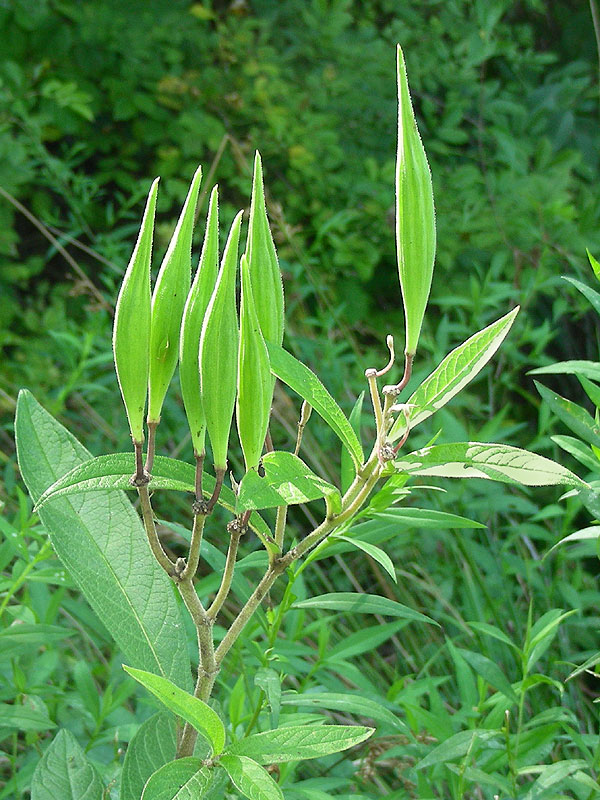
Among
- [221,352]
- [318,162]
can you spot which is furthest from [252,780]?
[318,162]

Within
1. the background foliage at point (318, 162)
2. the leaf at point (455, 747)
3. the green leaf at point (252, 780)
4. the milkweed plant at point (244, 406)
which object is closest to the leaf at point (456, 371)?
the milkweed plant at point (244, 406)

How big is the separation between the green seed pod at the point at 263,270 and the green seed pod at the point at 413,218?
0.09m

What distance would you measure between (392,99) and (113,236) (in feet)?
3.78

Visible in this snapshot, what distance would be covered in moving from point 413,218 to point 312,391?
0.13 m

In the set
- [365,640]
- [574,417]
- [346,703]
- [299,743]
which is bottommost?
[365,640]

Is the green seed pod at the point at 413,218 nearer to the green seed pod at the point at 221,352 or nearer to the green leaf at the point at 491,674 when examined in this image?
the green seed pod at the point at 221,352

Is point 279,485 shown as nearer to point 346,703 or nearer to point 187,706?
point 187,706

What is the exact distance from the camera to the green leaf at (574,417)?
82 cm

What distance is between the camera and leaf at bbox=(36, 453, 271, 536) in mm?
546

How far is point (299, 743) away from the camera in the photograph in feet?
1.94

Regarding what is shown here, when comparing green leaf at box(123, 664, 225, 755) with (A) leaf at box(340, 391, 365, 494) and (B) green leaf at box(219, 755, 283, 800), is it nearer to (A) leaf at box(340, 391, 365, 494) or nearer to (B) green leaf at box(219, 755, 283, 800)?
(B) green leaf at box(219, 755, 283, 800)

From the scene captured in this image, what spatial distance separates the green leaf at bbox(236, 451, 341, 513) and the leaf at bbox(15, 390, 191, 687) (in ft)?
0.69

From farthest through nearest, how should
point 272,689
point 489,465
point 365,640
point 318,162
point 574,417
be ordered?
point 318,162 → point 365,640 → point 574,417 → point 272,689 → point 489,465

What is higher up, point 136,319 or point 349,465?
point 136,319
